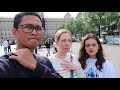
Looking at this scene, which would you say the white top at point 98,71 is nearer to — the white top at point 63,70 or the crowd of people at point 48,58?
the crowd of people at point 48,58

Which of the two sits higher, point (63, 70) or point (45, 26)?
point (45, 26)

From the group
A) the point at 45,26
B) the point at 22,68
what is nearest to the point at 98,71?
the point at 45,26

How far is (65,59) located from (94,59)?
353mm

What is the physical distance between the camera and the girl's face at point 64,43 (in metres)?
1.94

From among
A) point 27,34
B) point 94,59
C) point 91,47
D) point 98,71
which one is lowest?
point 98,71

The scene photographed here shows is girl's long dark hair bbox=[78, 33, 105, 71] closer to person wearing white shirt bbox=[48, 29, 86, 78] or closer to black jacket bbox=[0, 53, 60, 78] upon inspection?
person wearing white shirt bbox=[48, 29, 86, 78]

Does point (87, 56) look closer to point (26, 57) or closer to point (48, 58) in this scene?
point (48, 58)

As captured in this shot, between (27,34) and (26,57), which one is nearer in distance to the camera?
(26,57)

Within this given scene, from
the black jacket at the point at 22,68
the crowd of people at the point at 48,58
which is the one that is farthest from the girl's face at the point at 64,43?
the black jacket at the point at 22,68

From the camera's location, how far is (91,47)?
6.95 feet
